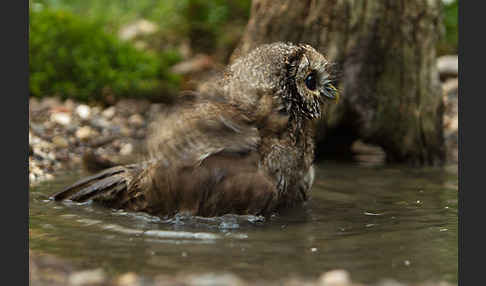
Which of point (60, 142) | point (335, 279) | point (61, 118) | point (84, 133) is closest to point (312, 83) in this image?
point (335, 279)

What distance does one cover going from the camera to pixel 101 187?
4.72 meters

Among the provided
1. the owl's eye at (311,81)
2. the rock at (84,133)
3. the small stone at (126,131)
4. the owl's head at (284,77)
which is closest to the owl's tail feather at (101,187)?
the owl's head at (284,77)

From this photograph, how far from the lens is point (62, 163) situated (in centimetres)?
650

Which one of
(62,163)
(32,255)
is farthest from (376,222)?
(62,163)

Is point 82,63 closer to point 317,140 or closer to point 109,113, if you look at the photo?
point 109,113

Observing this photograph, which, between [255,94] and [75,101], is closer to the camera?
[255,94]

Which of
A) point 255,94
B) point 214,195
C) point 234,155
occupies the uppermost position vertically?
point 255,94

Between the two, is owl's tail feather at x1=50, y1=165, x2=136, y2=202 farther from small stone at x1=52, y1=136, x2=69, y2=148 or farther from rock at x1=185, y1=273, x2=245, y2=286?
small stone at x1=52, y1=136, x2=69, y2=148

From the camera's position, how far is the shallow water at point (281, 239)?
3217mm

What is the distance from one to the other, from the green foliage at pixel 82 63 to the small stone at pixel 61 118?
48cm

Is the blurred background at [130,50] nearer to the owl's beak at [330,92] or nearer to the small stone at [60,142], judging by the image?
the small stone at [60,142]

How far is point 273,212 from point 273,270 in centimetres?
130

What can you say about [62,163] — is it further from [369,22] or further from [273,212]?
[369,22]

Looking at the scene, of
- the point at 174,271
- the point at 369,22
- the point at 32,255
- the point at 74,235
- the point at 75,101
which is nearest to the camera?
the point at 174,271
